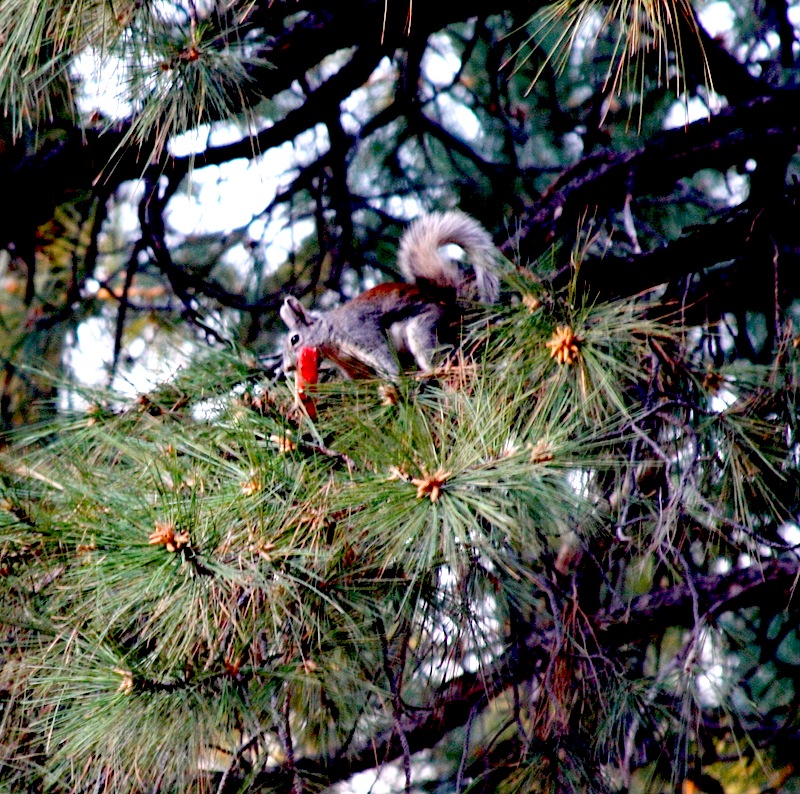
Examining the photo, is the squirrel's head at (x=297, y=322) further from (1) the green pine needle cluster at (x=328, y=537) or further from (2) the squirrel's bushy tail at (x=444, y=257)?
(1) the green pine needle cluster at (x=328, y=537)

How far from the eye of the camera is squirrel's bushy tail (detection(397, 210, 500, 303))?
6.12 feet

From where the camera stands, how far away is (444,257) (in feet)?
6.65

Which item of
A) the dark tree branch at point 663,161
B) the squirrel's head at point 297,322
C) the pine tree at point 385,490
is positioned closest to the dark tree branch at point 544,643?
the pine tree at point 385,490

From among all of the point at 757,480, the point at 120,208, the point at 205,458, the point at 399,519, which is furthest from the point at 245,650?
the point at 120,208

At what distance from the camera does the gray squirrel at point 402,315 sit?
1988mm

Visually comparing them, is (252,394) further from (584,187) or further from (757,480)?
(584,187)

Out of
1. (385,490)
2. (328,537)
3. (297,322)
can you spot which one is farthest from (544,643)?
(297,322)

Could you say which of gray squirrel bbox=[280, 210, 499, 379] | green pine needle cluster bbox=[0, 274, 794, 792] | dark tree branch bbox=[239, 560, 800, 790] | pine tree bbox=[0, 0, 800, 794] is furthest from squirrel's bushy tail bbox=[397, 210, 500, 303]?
dark tree branch bbox=[239, 560, 800, 790]

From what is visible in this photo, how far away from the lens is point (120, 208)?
10.7ft

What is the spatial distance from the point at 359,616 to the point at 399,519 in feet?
1.19

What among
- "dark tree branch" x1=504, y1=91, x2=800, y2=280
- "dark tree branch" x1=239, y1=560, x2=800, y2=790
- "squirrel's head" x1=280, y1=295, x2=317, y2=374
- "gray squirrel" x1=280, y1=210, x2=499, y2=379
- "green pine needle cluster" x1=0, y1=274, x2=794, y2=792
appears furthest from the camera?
"squirrel's head" x1=280, y1=295, x2=317, y2=374

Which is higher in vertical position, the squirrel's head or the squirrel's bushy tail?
the squirrel's bushy tail

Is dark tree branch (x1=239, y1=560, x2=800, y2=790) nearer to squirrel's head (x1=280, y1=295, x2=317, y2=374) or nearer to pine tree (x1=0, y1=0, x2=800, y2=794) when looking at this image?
pine tree (x1=0, y1=0, x2=800, y2=794)

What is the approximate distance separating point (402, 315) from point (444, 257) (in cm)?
16
